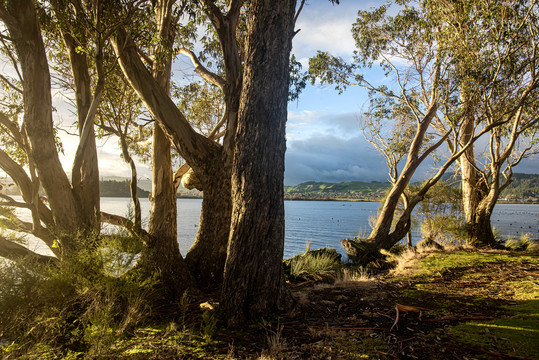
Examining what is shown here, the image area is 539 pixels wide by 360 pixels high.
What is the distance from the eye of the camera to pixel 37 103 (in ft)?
15.6

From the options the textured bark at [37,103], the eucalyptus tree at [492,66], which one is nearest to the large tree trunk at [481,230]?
the eucalyptus tree at [492,66]

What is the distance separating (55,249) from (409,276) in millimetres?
6875

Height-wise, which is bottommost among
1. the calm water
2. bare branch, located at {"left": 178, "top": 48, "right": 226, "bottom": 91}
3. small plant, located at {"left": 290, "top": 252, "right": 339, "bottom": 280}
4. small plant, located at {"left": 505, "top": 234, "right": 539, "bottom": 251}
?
the calm water

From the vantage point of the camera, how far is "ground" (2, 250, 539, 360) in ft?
8.81

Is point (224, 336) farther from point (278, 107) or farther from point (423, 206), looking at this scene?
point (423, 206)

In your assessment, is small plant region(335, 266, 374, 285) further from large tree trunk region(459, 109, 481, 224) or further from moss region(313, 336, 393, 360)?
large tree trunk region(459, 109, 481, 224)

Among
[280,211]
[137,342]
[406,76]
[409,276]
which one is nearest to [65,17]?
[280,211]

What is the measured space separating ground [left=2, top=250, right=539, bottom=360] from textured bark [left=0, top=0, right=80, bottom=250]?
9.08 ft

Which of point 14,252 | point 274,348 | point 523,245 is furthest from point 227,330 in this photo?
point 523,245

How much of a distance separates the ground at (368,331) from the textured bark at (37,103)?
2.77 metres

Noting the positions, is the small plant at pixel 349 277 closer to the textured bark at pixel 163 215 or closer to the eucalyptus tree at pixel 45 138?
the textured bark at pixel 163 215

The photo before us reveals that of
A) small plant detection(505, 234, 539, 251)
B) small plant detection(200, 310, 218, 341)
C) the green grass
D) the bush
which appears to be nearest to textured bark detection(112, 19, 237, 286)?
the bush

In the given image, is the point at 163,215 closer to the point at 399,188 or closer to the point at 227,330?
the point at 227,330

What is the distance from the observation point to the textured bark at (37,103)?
15.6ft
